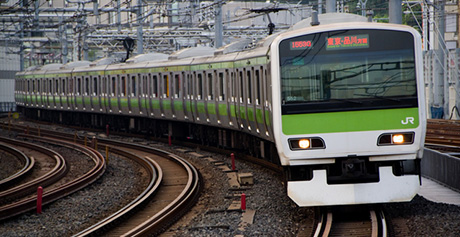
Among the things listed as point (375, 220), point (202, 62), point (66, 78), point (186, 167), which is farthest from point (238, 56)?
point (66, 78)

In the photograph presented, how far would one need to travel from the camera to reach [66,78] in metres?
34.8

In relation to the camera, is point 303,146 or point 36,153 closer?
point 303,146

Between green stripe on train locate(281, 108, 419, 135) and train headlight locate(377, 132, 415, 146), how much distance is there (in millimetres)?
94

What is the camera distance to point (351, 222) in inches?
392

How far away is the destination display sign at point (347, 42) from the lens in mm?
10055

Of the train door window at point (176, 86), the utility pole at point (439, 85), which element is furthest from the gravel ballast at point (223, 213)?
the utility pole at point (439, 85)

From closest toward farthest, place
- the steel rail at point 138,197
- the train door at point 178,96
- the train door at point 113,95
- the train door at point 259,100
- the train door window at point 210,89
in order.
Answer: the steel rail at point 138,197 < the train door at point 259,100 < the train door window at point 210,89 < the train door at point 178,96 < the train door at point 113,95

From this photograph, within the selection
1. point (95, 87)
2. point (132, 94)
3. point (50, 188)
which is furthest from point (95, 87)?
point (50, 188)

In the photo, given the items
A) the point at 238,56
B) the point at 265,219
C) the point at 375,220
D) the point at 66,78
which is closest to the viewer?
the point at 375,220

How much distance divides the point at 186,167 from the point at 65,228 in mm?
5997

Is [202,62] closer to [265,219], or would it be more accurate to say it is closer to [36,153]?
[36,153]

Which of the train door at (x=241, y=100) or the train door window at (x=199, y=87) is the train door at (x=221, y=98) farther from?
the train door window at (x=199, y=87)

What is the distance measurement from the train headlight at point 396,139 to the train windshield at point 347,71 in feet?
1.18

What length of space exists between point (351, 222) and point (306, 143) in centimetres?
116
